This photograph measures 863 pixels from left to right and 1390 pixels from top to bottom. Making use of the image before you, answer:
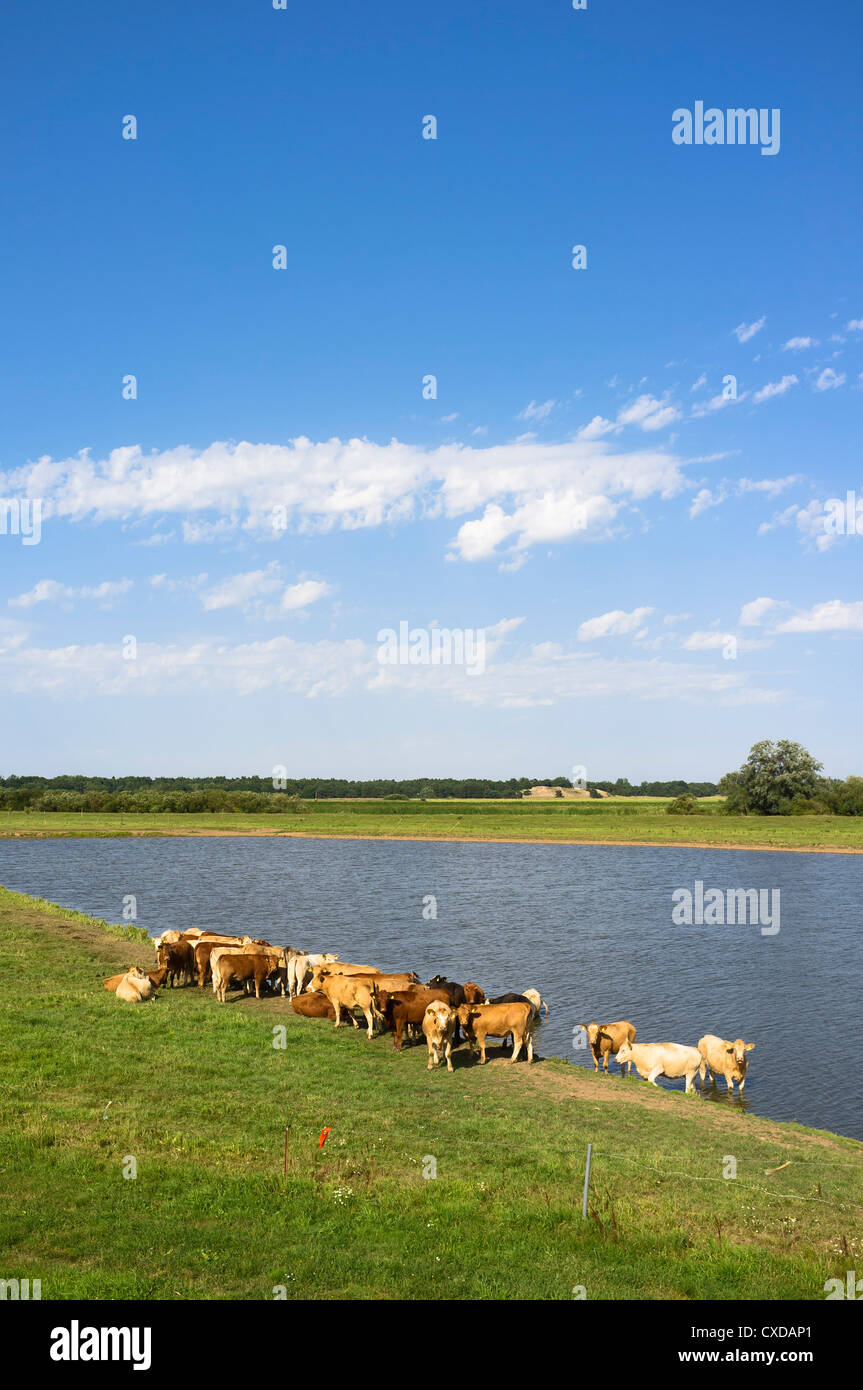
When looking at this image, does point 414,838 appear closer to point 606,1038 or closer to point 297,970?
point 297,970

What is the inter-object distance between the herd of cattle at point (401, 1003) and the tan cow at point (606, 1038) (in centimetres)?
2

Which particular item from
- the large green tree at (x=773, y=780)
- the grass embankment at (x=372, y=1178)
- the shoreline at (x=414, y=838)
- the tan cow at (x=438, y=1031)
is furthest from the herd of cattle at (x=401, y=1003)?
the large green tree at (x=773, y=780)

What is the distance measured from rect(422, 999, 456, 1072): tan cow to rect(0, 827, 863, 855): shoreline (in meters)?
68.0

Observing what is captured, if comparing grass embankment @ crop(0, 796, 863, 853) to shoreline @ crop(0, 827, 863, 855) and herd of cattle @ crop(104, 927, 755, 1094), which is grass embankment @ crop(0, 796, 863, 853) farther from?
herd of cattle @ crop(104, 927, 755, 1094)

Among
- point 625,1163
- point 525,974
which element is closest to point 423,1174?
point 625,1163

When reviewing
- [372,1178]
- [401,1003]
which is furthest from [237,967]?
[372,1178]

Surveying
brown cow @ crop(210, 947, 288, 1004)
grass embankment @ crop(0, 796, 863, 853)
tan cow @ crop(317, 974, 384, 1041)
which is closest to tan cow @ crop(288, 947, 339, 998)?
brown cow @ crop(210, 947, 288, 1004)

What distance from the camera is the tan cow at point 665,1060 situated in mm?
20438

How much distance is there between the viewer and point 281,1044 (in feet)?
64.2

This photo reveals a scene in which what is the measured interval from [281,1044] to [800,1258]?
37.9 feet

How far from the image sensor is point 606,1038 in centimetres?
2139

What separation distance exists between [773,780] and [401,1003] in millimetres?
109409

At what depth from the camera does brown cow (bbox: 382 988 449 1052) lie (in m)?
20.9
